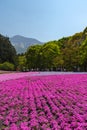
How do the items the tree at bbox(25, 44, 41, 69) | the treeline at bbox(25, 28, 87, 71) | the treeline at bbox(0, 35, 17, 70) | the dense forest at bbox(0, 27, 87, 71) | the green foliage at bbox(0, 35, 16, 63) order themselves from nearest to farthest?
the treeline at bbox(25, 28, 87, 71), the dense forest at bbox(0, 27, 87, 71), the treeline at bbox(0, 35, 17, 70), the green foliage at bbox(0, 35, 16, 63), the tree at bbox(25, 44, 41, 69)

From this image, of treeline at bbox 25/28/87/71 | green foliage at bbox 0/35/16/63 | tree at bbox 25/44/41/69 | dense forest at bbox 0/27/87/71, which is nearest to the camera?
treeline at bbox 25/28/87/71

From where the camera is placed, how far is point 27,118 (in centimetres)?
1093

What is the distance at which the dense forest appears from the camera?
74681mm

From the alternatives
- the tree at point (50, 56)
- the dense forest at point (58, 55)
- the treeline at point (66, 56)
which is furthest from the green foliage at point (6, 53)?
the tree at point (50, 56)

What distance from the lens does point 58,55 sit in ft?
277

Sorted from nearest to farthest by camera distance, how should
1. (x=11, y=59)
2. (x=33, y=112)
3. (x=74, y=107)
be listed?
1. (x=33, y=112)
2. (x=74, y=107)
3. (x=11, y=59)

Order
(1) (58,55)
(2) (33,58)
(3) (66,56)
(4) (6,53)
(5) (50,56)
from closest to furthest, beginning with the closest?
1. (3) (66,56)
2. (1) (58,55)
3. (5) (50,56)
4. (4) (6,53)
5. (2) (33,58)

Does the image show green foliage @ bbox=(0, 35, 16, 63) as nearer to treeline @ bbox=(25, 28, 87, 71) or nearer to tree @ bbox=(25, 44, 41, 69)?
tree @ bbox=(25, 44, 41, 69)

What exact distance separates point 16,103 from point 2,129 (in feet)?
16.1

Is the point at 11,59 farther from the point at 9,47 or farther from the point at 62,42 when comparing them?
the point at 62,42

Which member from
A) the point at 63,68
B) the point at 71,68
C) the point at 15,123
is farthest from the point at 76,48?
the point at 15,123

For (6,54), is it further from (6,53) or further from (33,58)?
(33,58)

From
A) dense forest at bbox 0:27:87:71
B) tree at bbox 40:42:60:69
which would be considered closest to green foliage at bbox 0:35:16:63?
dense forest at bbox 0:27:87:71

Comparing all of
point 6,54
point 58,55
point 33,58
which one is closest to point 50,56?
point 58,55
